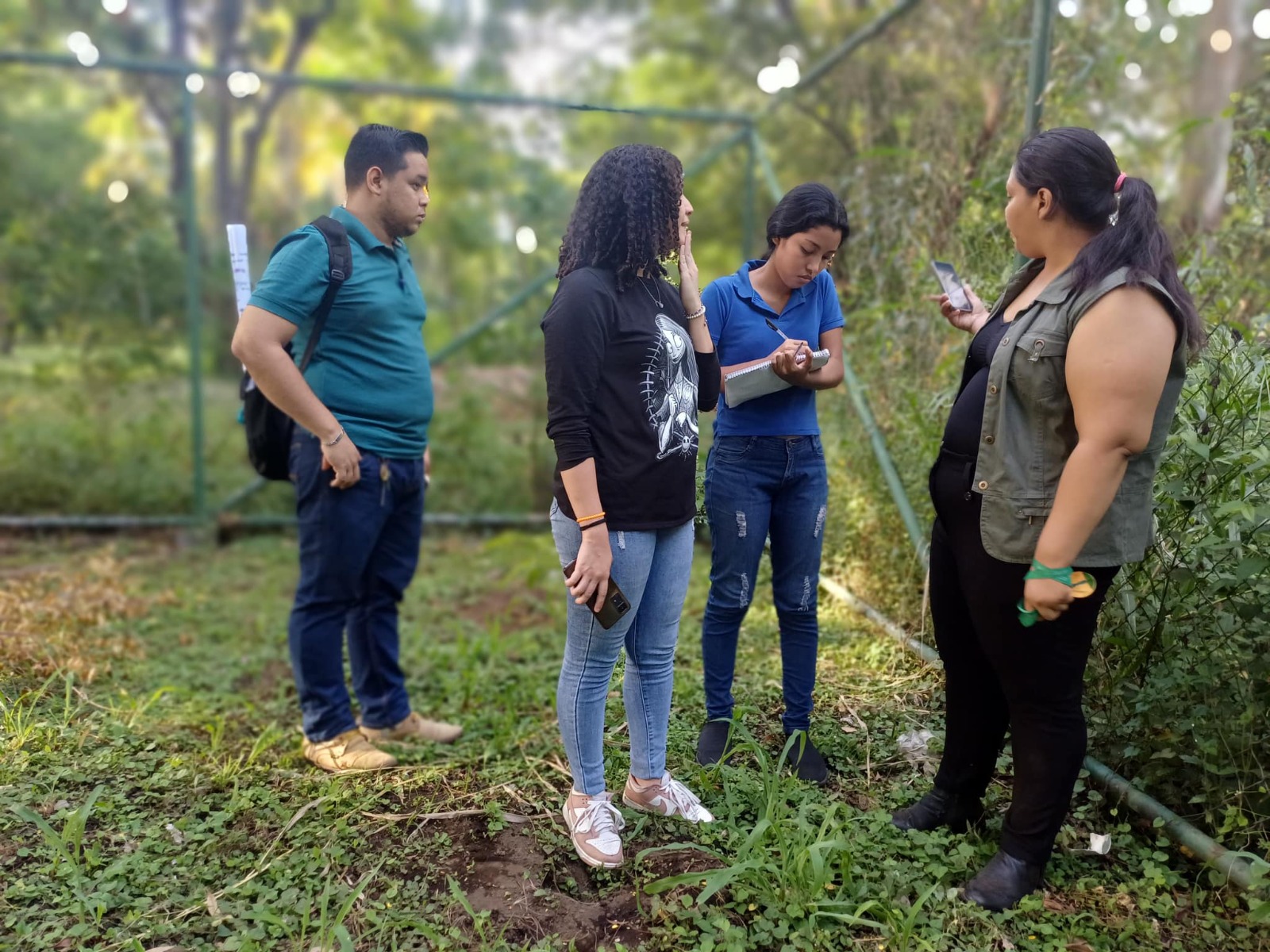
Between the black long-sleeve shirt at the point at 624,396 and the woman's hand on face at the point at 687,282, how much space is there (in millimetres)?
58

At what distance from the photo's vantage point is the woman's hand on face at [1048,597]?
1948 mm

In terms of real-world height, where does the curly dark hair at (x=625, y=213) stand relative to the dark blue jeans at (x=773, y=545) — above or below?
above

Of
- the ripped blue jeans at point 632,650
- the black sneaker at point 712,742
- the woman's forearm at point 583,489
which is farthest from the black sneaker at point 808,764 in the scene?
the woman's forearm at point 583,489

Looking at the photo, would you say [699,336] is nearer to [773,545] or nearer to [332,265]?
[773,545]

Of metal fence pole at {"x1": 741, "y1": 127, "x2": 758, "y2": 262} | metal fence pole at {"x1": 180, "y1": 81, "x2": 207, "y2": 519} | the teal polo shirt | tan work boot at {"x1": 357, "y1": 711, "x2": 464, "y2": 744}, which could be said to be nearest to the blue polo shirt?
the teal polo shirt

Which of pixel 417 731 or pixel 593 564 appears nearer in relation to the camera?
pixel 593 564

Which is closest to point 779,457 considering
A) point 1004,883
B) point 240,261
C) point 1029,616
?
point 1029,616

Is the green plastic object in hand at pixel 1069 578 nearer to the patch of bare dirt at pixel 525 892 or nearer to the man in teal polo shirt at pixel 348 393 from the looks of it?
the patch of bare dirt at pixel 525 892

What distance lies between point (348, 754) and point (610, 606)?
1304 mm

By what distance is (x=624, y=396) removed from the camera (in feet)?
7.16

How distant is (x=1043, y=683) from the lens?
2.11m

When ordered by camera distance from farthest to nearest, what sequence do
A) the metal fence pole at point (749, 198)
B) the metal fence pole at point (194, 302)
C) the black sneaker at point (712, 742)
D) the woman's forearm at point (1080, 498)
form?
the metal fence pole at point (749, 198) → the metal fence pole at point (194, 302) → the black sneaker at point (712, 742) → the woman's forearm at point (1080, 498)

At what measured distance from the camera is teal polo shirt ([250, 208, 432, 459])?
108 inches

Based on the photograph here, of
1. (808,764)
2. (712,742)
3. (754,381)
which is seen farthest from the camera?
(712,742)
